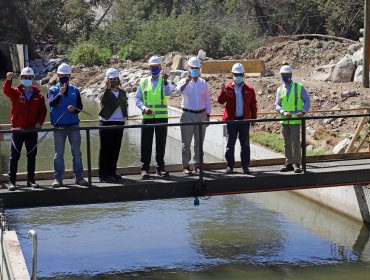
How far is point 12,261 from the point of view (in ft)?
29.9

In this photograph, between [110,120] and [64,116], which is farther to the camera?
[110,120]

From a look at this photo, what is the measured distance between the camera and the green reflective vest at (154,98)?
11.7m

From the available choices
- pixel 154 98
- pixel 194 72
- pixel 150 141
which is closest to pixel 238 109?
pixel 194 72

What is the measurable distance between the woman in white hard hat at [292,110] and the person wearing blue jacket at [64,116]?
315 centimetres

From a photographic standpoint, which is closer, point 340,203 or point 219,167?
point 219,167

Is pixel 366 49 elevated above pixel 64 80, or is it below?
above

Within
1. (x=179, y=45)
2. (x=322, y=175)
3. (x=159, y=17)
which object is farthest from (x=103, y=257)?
(x=159, y=17)

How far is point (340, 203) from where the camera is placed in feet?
51.8

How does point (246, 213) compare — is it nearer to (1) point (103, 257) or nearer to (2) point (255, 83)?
(1) point (103, 257)

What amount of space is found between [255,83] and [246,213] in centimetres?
1282

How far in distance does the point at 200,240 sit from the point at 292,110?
3123 millimetres

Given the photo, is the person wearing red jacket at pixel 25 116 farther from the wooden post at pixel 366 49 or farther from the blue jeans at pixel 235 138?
the wooden post at pixel 366 49

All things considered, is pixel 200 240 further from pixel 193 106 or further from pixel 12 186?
pixel 12 186

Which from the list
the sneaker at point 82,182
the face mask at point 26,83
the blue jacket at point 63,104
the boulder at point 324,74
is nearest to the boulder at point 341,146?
the sneaker at point 82,182
